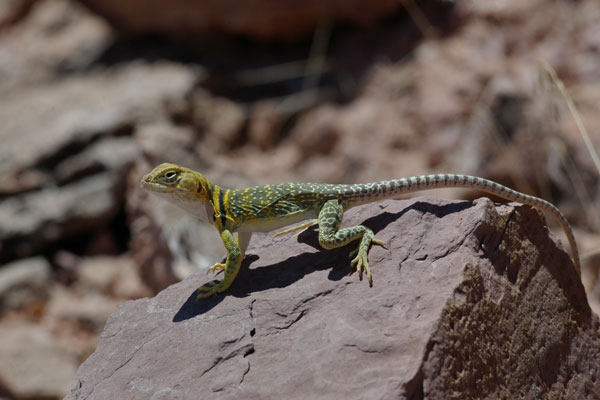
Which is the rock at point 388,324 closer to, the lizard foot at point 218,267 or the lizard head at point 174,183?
the lizard foot at point 218,267

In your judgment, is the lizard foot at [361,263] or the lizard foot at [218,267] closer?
the lizard foot at [361,263]

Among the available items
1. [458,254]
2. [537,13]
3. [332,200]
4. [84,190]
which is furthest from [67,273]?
[537,13]

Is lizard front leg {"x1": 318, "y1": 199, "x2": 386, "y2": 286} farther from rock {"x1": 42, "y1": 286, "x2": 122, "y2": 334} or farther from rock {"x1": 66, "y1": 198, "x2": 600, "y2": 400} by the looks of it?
rock {"x1": 42, "y1": 286, "x2": 122, "y2": 334}

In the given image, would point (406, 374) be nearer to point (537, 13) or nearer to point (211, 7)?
point (537, 13)

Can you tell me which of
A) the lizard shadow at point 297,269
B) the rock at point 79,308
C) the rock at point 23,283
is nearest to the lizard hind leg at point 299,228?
the lizard shadow at point 297,269

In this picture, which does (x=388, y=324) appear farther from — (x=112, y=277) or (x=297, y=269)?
(x=112, y=277)

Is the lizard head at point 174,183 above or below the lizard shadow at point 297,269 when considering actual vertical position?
above

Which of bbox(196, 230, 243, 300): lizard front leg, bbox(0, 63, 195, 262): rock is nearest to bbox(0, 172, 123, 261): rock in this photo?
bbox(0, 63, 195, 262): rock
